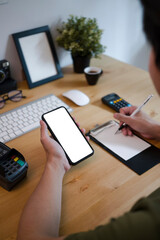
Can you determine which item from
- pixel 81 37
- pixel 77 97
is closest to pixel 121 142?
pixel 77 97

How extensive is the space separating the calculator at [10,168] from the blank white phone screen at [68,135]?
0.49 feet

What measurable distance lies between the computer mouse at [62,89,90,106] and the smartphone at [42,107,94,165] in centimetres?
19

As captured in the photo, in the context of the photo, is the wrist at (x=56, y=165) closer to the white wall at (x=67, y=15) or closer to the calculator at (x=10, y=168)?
the calculator at (x=10, y=168)

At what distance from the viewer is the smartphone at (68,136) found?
2.48ft

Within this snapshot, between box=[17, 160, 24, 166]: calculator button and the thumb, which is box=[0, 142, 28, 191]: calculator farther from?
the thumb

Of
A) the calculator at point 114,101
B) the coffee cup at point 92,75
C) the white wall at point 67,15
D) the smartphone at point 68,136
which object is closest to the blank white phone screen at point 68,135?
the smartphone at point 68,136

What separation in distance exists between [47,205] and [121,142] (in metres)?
0.36

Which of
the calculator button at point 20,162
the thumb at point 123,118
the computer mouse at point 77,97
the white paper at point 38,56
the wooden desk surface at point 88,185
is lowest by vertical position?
the wooden desk surface at point 88,185

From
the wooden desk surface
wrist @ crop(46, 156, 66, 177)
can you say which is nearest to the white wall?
the wooden desk surface

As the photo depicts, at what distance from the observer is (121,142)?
828 millimetres

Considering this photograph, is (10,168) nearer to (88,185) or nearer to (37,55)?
(88,185)

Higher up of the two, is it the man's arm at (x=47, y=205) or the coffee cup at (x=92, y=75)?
the coffee cup at (x=92, y=75)

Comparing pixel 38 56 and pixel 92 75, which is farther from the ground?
pixel 38 56

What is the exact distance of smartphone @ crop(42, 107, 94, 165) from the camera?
0.76 meters
